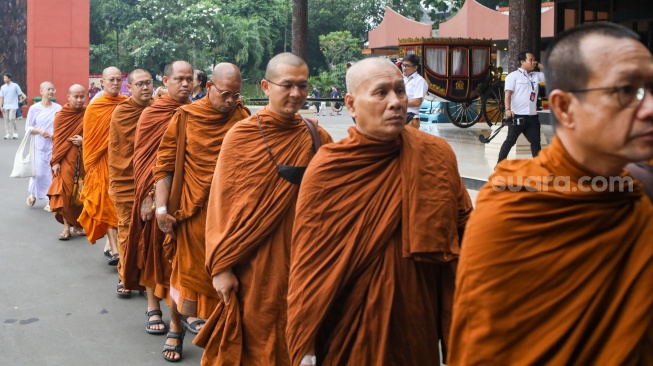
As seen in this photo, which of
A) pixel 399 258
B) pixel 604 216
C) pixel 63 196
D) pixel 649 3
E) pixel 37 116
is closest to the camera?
pixel 604 216

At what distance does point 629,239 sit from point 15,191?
13.0 metres

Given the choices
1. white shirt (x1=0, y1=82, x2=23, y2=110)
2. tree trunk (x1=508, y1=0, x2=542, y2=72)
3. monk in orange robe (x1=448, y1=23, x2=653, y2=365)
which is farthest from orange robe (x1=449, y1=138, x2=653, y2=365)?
white shirt (x1=0, y1=82, x2=23, y2=110)

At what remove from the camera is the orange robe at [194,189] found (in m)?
5.64

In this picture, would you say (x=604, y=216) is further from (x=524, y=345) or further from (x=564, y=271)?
(x=524, y=345)

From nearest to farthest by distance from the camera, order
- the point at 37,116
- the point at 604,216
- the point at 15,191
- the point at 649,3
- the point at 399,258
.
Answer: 1. the point at 604,216
2. the point at 399,258
3. the point at 37,116
4. the point at 15,191
5. the point at 649,3

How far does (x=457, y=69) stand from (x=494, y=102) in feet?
4.55

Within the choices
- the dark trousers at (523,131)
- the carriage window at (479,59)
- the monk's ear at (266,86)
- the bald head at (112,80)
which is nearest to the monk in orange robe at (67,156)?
the bald head at (112,80)

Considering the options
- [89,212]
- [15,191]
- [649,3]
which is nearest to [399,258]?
[89,212]

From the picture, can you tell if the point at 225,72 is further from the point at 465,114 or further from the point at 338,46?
the point at 338,46

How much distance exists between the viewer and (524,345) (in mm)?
2297

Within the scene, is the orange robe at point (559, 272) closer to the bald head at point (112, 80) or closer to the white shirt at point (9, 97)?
the bald head at point (112, 80)

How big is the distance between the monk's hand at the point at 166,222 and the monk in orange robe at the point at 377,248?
7.53ft

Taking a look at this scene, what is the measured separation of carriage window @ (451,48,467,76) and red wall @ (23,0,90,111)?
1814 centimetres

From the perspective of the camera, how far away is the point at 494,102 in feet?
63.2
